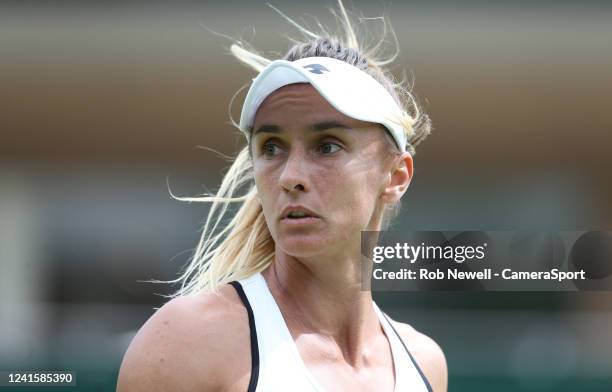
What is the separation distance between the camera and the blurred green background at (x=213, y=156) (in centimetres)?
475

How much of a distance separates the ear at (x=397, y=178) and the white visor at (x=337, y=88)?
4 centimetres

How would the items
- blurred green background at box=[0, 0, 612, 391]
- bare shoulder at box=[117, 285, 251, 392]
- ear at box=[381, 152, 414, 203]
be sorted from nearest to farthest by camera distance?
bare shoulder at box=[117, 285, 251, 392], ear at box=[381, 152, 414, 203], blurred green background at box=[0, 0, 612, 391]

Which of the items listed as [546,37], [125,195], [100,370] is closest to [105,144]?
[125,195]

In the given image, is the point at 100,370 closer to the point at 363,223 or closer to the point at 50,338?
the point at 50,338

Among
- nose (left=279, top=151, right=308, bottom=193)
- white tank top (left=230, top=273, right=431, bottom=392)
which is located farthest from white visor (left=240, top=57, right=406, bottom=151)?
white tank top (left=230, top=273, right=431, bottom=392)

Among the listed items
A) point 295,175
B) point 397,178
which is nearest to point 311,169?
point 295,175

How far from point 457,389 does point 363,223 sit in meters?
2.76

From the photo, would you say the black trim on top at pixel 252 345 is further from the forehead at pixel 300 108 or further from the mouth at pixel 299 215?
the forehead at pixel 300 108

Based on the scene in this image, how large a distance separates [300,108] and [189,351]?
491 mm

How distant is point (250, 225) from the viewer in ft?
5.87

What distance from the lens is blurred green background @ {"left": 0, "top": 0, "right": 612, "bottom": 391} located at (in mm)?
4746

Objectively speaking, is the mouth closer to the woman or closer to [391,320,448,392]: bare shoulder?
the woman

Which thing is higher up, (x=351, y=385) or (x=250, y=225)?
(x=250, y=225)

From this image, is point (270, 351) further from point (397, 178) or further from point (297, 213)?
point (397, 178)
